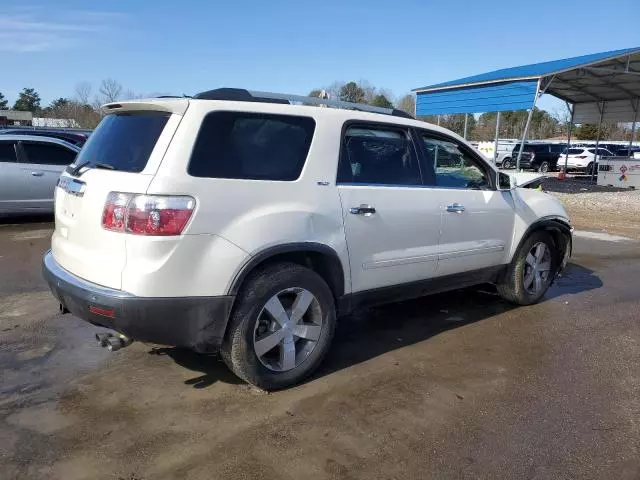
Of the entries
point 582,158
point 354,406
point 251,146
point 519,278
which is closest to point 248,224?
point 251,146

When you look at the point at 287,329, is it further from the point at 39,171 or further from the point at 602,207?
the point at 602,207

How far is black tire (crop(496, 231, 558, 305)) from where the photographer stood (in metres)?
5.57

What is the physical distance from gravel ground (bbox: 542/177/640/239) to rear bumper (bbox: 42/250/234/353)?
10.2 metres

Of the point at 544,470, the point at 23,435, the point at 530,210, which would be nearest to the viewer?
the point at 544,470

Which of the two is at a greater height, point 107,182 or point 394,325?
point 107,182

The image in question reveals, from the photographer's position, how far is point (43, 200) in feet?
32.8

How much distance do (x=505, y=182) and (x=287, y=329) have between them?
2779 millimetres

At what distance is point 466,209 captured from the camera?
4836 millimetres

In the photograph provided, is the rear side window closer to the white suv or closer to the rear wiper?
the white suv

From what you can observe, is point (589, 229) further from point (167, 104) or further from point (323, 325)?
point (167, 104)

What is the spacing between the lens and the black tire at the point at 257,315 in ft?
11.4

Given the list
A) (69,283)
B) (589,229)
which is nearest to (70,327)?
(69,283)

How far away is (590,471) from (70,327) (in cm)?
420

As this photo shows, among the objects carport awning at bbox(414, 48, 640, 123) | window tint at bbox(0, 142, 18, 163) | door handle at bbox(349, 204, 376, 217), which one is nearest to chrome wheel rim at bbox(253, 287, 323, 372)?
door handle at bbox(349, 204, 376, 217)
